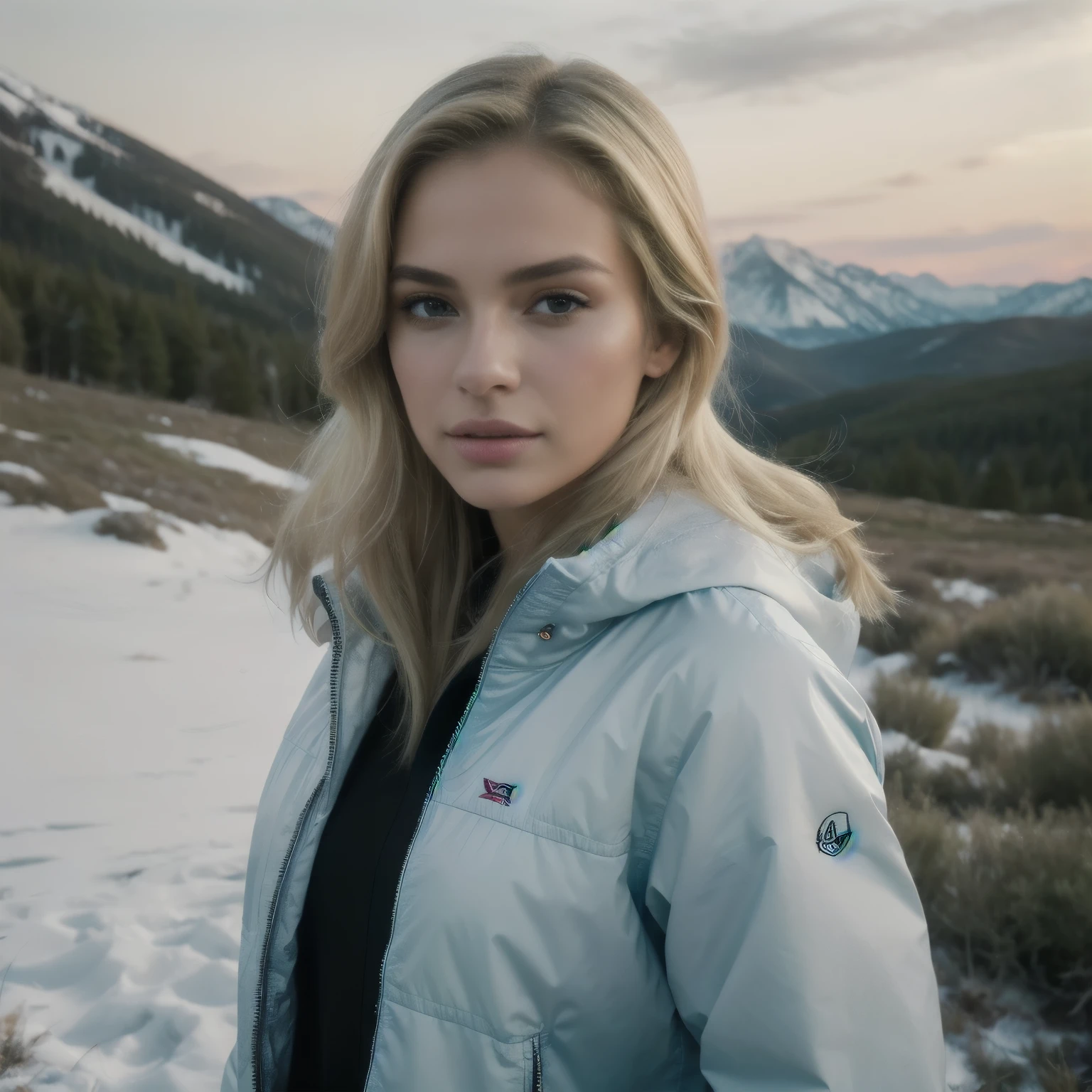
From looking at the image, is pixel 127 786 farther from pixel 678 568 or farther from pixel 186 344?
pixel 186 344

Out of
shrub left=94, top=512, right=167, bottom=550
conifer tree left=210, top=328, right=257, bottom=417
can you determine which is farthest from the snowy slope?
shrub left=94, top=512, right=167, bottom=550

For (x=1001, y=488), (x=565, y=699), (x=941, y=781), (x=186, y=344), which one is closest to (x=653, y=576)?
(x=565, y=699)

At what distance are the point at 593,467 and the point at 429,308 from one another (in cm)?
29

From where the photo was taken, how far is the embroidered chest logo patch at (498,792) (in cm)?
91

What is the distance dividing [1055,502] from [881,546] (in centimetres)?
134

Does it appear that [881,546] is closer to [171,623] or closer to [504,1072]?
[171,623]

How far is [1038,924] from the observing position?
81.3 inches

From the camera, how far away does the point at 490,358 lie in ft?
3.46

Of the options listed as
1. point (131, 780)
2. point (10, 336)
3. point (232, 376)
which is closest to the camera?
point (131, 780)

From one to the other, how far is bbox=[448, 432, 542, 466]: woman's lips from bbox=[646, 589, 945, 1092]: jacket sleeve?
1.16 feet

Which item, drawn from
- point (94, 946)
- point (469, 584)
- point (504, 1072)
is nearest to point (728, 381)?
point (469, 584)

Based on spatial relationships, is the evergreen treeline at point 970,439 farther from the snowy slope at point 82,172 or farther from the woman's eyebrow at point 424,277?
the snowy slope at point 82,172

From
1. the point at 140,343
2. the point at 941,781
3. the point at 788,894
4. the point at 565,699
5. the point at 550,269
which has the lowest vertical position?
the point at 941,781

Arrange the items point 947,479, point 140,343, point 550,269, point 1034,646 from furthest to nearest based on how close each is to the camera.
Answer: point 140,343 → point 947,479 → point 1034,646 → point 550,269
